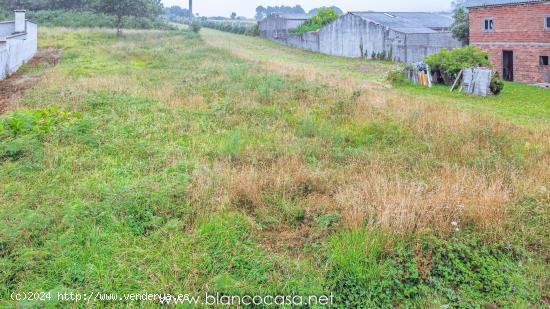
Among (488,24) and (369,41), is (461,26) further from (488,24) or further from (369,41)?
(369,41)

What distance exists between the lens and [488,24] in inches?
914

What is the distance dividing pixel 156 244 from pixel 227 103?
671 centimetres

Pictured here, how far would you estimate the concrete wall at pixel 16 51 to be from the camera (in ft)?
51.3

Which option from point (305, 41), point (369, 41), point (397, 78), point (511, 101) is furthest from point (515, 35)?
point (305, 41)

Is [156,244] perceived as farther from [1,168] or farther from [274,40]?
[274,40]

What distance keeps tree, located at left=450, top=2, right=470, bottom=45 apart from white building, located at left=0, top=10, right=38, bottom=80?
24.7m

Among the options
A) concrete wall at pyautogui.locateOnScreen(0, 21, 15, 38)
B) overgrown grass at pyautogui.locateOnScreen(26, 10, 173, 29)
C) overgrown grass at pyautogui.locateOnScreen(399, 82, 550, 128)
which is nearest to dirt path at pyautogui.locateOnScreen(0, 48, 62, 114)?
concrete wall at pyautogui.locateOnScreen(0, 21, 15, 38)

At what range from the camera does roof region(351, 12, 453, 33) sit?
31.2 metres

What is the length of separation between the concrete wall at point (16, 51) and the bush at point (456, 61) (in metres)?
17.5

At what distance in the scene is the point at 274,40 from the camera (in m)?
48.5

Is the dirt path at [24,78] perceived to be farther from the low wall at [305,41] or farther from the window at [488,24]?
the window at [488,24]

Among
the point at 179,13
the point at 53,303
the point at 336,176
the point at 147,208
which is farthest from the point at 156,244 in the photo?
the point at 179,13

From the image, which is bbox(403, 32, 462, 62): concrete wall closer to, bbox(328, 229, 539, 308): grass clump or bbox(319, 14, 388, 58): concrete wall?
bbox(319, 14, 388, 58): concrete wall

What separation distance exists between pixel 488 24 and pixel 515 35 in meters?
2.00
